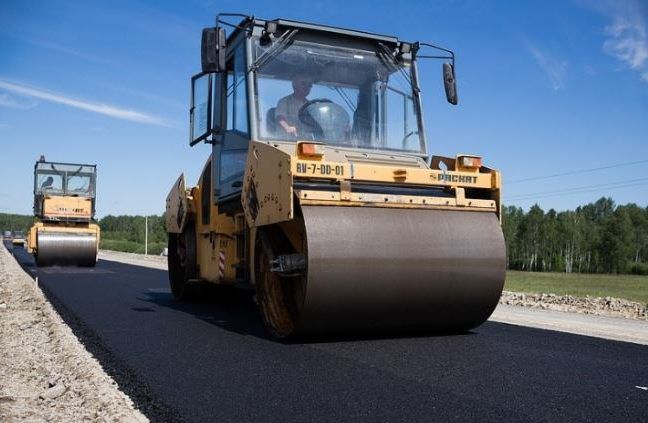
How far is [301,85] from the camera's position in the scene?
243 inches

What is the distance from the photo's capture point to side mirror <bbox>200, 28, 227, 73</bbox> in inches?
219

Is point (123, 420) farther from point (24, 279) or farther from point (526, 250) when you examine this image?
point (526, 250)

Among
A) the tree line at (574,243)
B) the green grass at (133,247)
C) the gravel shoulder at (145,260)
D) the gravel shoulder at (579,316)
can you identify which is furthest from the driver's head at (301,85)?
the tree line at (574,243)

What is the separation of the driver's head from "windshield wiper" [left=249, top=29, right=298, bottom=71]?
300 millimetres

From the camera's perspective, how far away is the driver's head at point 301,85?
614cm

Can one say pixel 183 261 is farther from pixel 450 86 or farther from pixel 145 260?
pixel 145 260

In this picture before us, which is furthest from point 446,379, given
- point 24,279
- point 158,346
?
point 24,279

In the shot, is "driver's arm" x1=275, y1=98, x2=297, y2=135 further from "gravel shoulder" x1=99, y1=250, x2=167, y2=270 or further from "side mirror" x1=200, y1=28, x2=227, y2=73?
"gravel shoulder" x1=99, y1=250, x2=167, y2=270

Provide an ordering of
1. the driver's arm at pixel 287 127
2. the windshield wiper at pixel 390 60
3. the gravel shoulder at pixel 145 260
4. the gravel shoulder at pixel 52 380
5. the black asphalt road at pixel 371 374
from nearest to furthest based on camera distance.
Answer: the black asphalt road at pixel 371 374 < the gravel shoulder at pixel 52 380 < the driver's arm at pixel 287 127 < the windshield wiper at pixel 390 60 < the gravel shoulder at pixel 145 260

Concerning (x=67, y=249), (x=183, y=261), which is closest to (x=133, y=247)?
(x=67, y=249)

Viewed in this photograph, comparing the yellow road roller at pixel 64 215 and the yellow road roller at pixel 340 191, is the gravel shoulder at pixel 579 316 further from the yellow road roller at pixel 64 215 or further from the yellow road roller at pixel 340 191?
the yellow road roller at pixel 64 215

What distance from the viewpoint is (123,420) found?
11.3 feet

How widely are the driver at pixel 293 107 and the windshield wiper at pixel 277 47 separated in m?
0.31

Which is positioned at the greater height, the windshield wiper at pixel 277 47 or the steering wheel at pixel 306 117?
the windshield wiper at pixel 277 47
